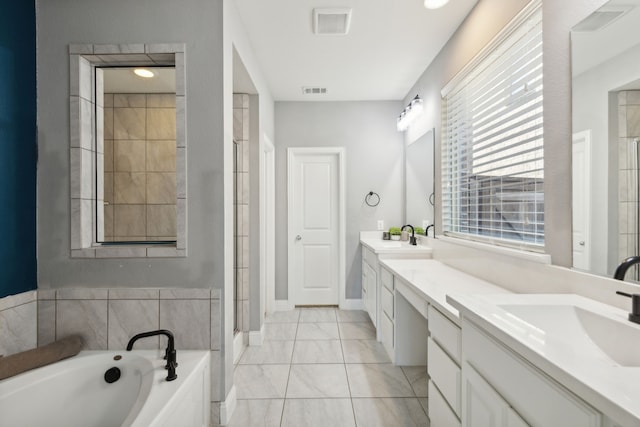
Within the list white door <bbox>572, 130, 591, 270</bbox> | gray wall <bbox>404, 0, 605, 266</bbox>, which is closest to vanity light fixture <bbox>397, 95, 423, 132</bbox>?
gray wall <bbox>404, 0, 605, 266</bbox>

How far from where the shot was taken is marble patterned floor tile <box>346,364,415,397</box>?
217 cm

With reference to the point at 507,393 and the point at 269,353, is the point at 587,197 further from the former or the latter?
the point at 269,353

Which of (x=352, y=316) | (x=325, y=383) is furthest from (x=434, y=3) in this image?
(x=352, y=316)

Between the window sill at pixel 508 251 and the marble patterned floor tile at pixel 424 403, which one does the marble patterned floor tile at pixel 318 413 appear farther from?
the window sill at pixel 508 251

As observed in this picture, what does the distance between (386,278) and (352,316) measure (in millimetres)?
1251

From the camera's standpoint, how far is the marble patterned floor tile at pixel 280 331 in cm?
312

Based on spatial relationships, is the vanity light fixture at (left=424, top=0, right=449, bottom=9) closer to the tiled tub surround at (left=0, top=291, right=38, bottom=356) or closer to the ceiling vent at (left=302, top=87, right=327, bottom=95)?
the ceiling vent at (left=302, top=87, right=327, bottom=95)

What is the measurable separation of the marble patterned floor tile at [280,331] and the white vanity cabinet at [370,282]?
84 centimetres

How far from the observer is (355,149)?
158 inches

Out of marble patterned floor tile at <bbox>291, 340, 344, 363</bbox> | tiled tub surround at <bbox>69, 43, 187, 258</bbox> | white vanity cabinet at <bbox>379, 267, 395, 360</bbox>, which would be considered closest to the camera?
tiled tub surround at <bbox>69, 43, 187, 258</bbox>

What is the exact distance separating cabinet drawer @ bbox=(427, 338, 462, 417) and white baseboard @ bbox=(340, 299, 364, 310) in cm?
232

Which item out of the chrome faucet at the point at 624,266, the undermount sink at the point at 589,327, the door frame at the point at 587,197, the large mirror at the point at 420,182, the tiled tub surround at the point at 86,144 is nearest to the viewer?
the undermount sink at the point at 589,327

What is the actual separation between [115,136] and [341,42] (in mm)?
1897

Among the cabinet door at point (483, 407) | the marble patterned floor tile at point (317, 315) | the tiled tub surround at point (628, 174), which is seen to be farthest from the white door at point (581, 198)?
the marble patterned floor tile at point (317, 315)
